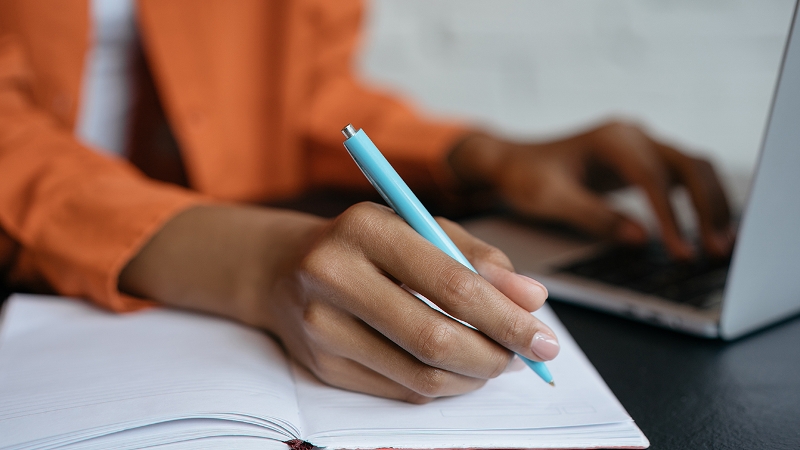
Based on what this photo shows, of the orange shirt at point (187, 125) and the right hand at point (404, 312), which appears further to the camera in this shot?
the orange shirt at point (187, 125)

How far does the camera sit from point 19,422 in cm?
29

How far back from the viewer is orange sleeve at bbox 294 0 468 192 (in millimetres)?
779

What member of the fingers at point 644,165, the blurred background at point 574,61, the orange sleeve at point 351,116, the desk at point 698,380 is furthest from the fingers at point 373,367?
the blurred background at point 574,61

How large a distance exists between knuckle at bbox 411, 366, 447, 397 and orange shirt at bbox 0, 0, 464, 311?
0.24m

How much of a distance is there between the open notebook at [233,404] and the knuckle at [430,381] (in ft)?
0.05

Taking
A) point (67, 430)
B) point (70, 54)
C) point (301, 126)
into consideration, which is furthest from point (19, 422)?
point (301, 126)

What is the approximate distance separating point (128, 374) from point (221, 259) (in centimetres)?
10

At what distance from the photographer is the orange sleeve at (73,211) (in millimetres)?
434

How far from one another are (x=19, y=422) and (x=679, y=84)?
127 centimetres

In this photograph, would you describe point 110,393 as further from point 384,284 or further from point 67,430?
point 384,284

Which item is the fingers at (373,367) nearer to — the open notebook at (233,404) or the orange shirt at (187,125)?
the open notebook at (233,404)

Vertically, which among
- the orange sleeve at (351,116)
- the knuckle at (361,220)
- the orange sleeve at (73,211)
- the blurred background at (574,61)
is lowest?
the blurred background at (574,61)

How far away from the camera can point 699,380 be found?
36cm

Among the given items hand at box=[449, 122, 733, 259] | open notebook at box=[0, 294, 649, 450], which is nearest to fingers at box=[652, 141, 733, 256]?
hand at box=[449, 122, 733, 259]
